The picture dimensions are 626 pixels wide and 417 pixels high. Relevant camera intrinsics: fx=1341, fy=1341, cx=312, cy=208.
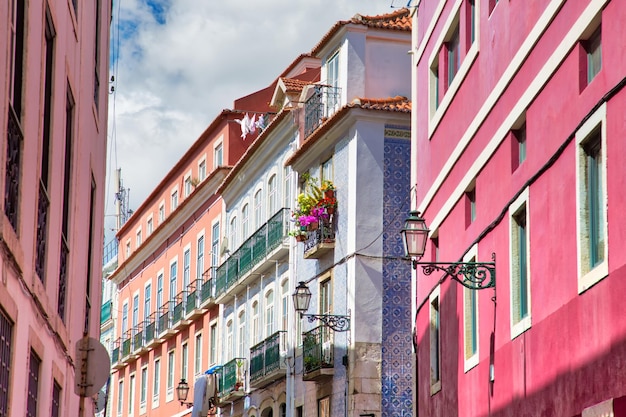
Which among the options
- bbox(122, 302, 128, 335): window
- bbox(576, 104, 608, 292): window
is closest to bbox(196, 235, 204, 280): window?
bbox(122, 302, 128, 335): window

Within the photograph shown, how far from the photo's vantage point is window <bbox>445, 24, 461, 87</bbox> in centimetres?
1858

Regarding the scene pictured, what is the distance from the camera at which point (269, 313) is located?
1337 inches

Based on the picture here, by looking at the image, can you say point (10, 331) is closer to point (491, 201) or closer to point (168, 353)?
point (491, 201)

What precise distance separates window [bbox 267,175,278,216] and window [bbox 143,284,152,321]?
1410 centimetres

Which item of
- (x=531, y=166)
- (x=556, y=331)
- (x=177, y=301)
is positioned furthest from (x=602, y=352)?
(x=177, y=301)

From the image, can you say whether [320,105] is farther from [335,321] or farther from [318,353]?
[318,353]

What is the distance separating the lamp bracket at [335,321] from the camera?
88.7 feet

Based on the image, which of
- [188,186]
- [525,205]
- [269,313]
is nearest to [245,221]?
[269,313]

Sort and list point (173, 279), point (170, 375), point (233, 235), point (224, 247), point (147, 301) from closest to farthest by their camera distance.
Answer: point (233, 235)
point (224, 247)
point (170, 375)
point (173, 279)
point (147, 301)

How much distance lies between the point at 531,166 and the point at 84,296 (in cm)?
563

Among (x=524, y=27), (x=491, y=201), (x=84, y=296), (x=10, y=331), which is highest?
(x=524, y=27)

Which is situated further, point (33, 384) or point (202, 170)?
point (202, 170)

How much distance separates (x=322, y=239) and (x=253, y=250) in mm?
6502

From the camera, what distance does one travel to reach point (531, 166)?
1358 cm
